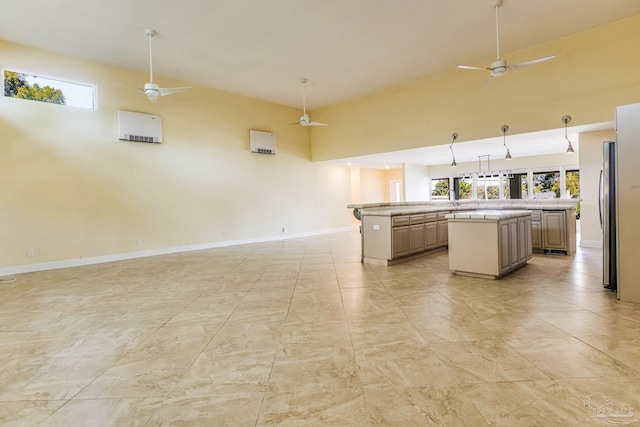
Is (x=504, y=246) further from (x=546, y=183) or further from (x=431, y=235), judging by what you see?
(x=546, y=183)

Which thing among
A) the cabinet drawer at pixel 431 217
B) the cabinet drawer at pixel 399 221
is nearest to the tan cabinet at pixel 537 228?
the cabinet drawer at pixel 431 217

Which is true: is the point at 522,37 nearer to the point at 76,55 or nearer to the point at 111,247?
the point at 76,55

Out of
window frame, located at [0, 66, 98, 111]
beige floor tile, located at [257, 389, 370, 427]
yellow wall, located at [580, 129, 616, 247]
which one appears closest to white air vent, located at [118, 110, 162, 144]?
window frame, located at [0, 66, 98, 111]

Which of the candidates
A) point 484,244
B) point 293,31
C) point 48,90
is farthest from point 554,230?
point 48,90

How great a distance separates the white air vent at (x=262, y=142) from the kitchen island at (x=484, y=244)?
579 centimetres

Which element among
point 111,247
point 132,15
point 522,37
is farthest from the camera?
point 111,247

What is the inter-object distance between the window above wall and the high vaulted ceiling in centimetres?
55

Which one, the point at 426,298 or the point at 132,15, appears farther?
the point at 132,15

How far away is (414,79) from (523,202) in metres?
3.72

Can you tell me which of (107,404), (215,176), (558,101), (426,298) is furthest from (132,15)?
(558,101)

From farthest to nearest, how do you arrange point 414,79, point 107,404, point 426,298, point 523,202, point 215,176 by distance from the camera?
1. point 215,176
2. point 414,79
3. point 523,202
4. point 426,298
5. point 107,404

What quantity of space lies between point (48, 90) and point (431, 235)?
7789 millimetres

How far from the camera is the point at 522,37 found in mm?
5707

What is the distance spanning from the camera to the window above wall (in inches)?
217
